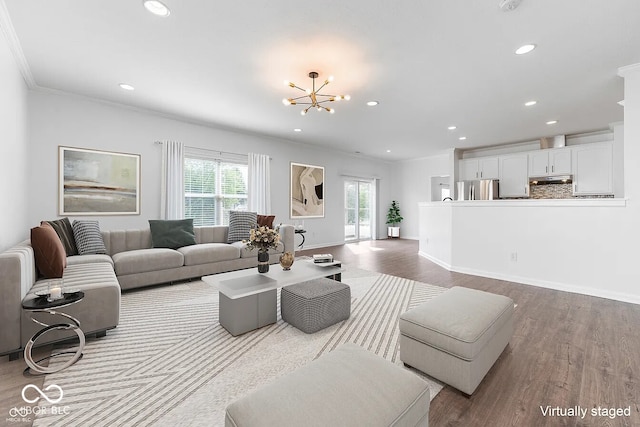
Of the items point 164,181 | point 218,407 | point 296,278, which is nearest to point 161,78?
point 164,181

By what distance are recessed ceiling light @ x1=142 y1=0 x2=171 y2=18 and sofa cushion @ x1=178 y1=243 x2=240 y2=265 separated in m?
2.84

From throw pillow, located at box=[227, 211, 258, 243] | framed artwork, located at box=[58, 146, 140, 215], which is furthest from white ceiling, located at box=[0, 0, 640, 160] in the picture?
throw pillow, located at box=[227, 211, 258, 243]

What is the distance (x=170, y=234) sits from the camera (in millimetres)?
4121

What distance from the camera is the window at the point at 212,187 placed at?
509cm

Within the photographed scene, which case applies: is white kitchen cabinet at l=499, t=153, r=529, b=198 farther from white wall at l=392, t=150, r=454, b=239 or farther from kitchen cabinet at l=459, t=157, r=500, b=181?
white wall at l=392, t=150, r=454, b=239

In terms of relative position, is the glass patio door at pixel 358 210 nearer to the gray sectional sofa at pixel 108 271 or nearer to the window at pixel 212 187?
the window at pixel 212 187

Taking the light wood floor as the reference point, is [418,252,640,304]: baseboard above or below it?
above

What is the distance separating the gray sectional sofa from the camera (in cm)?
189

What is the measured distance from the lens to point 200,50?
2752 mm

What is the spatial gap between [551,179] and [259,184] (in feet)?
22.0

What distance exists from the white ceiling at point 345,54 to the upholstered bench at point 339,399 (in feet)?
8.18

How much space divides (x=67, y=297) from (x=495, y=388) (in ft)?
9.39

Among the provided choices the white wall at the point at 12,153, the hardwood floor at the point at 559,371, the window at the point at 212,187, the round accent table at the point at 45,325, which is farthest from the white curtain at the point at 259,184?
the hardwood floor at the point at 559,371

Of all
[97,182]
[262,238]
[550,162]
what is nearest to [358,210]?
[550,162]
